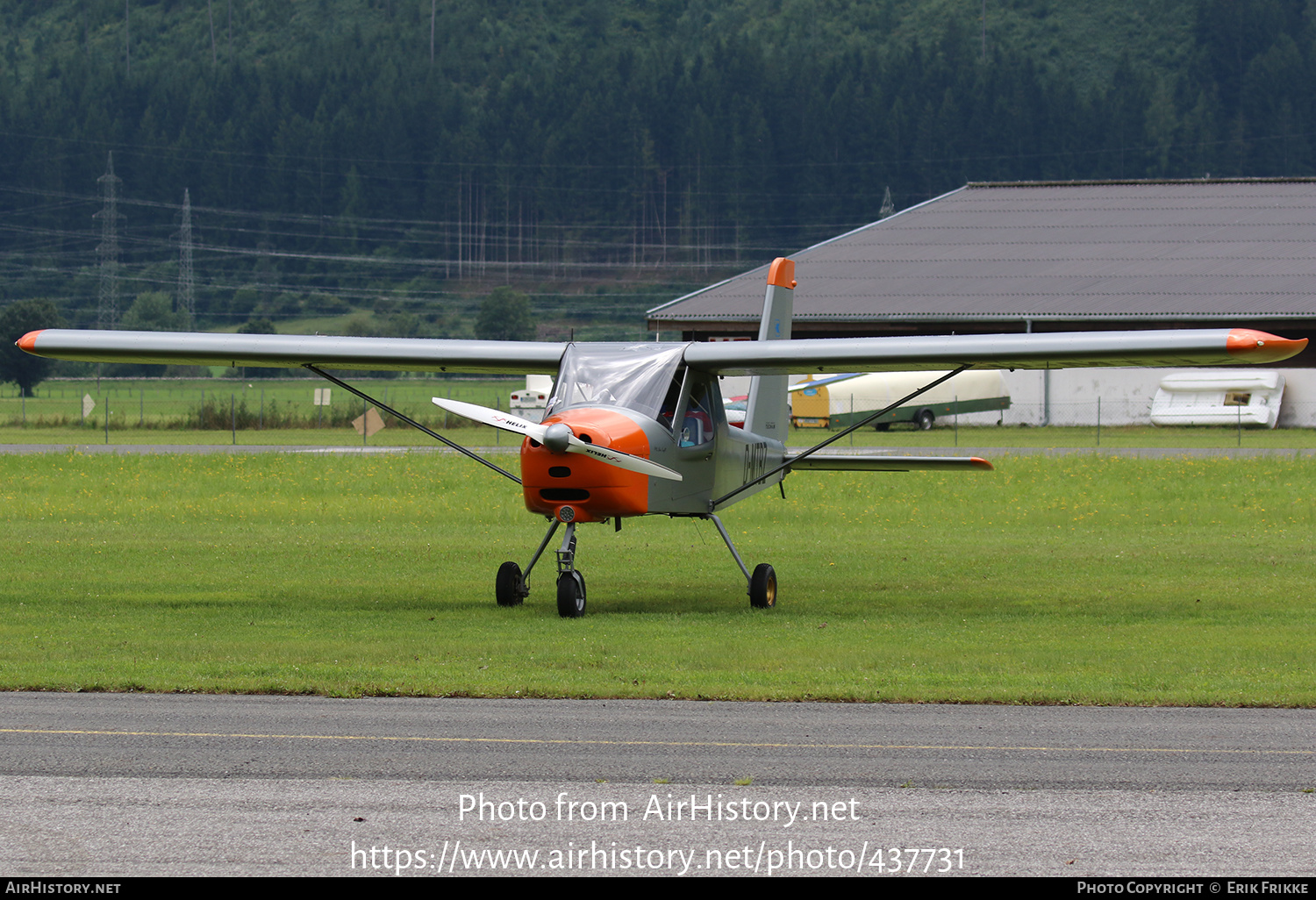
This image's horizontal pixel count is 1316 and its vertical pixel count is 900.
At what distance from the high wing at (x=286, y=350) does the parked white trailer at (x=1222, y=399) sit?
37.2 metres

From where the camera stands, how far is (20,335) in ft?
295

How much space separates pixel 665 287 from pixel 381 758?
158841mm

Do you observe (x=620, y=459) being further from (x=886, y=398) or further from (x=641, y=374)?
(x=886, y=398)

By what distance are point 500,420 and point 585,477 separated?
1.09 m

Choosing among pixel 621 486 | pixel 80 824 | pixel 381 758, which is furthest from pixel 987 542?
pixel 80 824

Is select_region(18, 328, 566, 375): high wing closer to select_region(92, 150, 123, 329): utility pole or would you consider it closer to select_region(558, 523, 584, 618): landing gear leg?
select_region(558, 523, 584, 618): landing gear leg

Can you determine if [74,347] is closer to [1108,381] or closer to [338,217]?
[1108,381]

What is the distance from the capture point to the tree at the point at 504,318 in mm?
143125

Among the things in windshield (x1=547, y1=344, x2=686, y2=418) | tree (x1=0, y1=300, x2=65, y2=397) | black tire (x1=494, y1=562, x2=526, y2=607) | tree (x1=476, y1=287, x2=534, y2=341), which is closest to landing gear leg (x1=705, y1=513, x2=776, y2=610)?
windshield (x1=547, y1=344, x2=686, y2=418)

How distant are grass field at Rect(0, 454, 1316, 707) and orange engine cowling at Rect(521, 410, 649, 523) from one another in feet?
3.66

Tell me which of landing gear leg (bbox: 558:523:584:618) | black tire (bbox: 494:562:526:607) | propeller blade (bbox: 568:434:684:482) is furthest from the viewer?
black tire (bbox: 494:562:526:607)

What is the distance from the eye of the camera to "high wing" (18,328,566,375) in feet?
55.6

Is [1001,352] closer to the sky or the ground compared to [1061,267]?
closer to the ground

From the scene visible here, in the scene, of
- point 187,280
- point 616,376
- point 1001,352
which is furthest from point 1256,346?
point 187,280
